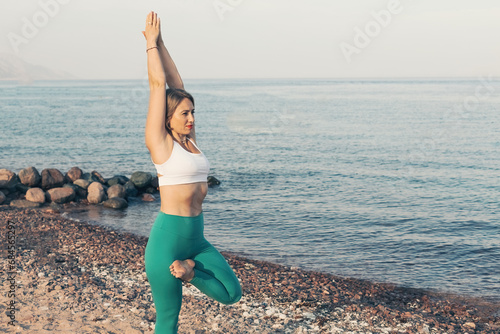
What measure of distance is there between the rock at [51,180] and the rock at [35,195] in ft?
4.02

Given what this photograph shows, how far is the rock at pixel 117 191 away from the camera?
20.6 m

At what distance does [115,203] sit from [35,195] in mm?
2905

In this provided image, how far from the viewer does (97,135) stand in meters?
46.2

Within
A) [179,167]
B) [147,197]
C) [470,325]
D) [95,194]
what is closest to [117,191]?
[95,194]

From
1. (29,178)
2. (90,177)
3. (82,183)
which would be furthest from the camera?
(90,177)

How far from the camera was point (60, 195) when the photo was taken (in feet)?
64.5

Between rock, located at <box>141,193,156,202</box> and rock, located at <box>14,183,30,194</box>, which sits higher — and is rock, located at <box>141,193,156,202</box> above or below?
below

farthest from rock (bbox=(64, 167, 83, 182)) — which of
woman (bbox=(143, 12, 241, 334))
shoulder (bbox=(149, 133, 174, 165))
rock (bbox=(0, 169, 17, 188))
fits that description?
shoulder (bbox=(149, 133, 174, 165))

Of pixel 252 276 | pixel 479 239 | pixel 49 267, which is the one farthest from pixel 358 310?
pixel 479 239

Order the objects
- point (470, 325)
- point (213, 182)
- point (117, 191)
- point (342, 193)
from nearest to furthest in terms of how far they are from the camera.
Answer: point (470, 325) → point (117, 191) → point (342, 193) → point (213, 182)

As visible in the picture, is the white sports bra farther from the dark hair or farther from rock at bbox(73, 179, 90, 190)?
rock at bbox(73, 179, 90, 190)

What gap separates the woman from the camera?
4.36 metres

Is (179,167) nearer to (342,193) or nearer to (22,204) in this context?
(22,204)

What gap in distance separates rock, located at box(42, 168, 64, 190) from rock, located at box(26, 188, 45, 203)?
1225mm
